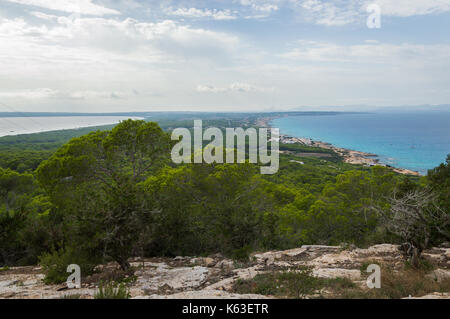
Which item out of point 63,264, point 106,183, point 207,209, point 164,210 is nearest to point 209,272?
point 164,210

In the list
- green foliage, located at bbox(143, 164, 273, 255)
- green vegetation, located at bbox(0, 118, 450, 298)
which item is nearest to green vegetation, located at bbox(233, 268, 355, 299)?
green vegetation, located at bbox(0, 118, 450, 298)

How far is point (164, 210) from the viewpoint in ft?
40.7

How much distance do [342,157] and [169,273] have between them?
296 feet

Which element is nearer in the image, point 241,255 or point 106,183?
point 241,255

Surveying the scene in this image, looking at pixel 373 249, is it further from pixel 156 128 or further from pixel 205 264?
pixel 156 128

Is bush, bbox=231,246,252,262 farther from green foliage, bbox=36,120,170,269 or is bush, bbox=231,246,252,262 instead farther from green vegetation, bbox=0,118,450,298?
green foliage, bbox=36,120,170,269

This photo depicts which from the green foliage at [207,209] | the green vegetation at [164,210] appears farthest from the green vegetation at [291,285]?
the green foliage at [207,209]

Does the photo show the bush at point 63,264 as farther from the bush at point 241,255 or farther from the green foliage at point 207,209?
the bush at point 241,255

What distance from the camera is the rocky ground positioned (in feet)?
23.5

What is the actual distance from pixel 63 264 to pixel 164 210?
4.68 metres

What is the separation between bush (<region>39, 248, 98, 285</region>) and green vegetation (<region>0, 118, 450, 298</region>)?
3 centimetres

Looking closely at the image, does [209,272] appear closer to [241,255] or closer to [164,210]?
[241,255]

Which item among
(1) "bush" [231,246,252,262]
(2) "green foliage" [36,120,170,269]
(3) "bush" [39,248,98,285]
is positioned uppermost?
(2) "green foliage" [36,120,170,269]

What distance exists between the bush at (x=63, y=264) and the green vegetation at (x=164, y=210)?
0.03 m
